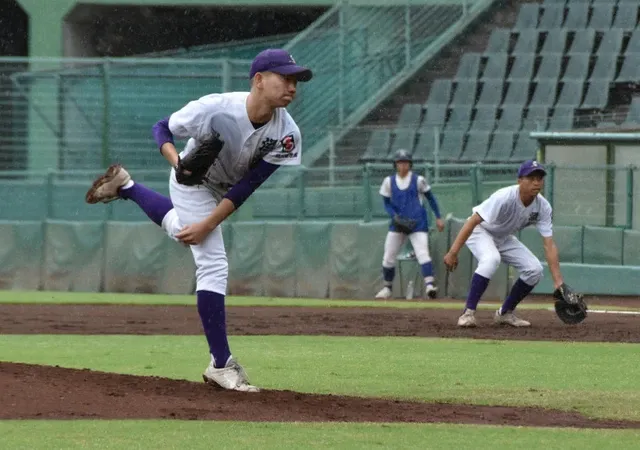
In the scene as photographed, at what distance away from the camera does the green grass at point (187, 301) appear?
17.8 metres

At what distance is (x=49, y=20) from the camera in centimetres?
3106

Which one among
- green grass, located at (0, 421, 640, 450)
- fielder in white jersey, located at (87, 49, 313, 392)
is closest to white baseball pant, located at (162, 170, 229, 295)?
fielder in white jersey, located at (87, 49, 313, 392)

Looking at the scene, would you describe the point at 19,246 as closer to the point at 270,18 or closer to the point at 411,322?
the point at 411,322

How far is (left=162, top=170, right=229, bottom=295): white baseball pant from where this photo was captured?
814 cm

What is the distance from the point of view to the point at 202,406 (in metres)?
7.37

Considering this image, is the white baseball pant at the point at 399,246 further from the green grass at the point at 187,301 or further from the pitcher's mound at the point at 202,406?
the pitcher's mound at the point at 202,406

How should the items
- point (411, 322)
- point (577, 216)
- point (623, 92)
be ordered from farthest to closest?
point (623, 92) < point (577, 216) < point (411, 322)

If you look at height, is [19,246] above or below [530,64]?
below

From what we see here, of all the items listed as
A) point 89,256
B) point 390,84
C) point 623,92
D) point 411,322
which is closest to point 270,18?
point 390,84

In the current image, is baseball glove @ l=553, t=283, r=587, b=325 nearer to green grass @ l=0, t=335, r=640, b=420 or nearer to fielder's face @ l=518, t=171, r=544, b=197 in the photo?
fielder's face @ l=518, t=171, r=544, b=197

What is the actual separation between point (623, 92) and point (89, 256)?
385 inches

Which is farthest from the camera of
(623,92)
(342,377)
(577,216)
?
(623,92)

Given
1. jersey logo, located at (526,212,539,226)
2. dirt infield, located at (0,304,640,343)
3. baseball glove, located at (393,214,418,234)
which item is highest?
jersey logo, located at (526,212,539,226)

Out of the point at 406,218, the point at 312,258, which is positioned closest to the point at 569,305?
the point at 406,218
